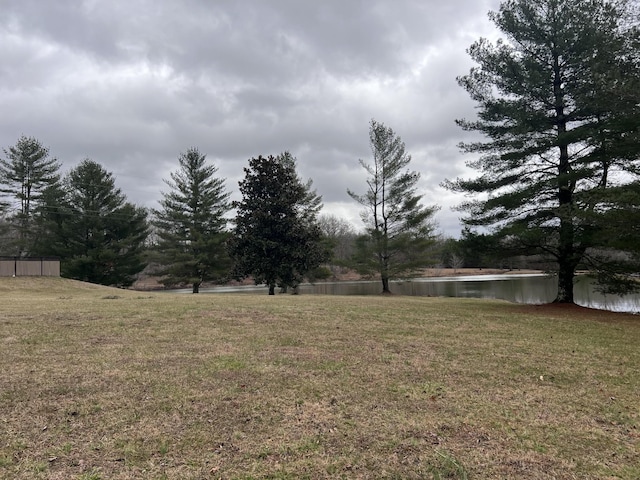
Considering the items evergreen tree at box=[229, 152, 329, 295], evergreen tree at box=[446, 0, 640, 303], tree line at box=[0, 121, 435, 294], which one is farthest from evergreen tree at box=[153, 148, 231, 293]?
evergreen tree at box=[446, 0, 640, 303]

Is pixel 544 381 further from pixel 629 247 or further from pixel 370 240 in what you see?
pixel 370 240

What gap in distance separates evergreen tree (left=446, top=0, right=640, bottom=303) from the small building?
2134 centimetres

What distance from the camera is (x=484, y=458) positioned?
2865 mm

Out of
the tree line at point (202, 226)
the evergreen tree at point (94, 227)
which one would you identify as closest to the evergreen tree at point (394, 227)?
the tree line at point (202, 226)

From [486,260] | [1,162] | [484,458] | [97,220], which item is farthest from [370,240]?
[1,162]

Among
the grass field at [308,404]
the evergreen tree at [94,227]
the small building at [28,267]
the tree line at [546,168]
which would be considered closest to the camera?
the grass field at [308,404]

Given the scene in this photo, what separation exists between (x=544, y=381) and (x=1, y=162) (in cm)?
3940

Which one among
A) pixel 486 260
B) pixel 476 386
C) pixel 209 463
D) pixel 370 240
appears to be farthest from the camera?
pixel 370 240

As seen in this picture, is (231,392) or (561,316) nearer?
(231,392)

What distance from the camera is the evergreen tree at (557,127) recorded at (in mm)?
11341

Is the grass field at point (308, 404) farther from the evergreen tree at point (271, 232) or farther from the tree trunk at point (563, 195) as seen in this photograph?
the evergreen tree at point (271, 232)

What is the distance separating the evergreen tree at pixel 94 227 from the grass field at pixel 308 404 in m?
24.6

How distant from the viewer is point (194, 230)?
3134cm

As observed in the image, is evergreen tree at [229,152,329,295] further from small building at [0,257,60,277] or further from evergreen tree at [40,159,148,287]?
evergreen tree at [40,159,148,287]
